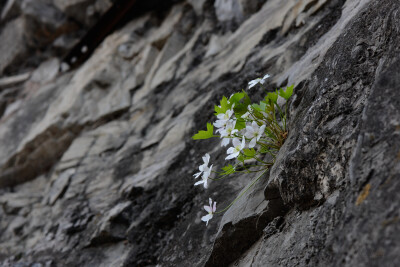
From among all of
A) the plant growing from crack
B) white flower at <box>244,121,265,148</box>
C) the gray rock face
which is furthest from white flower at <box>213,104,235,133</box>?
the gray rock face

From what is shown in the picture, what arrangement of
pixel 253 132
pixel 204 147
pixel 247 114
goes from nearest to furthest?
pixel 253 132, pixel 247 114, pixel 204 147

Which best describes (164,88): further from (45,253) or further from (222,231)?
(222,231)

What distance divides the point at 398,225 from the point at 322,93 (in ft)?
3.29

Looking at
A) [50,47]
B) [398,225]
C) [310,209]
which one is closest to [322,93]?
[310,209]

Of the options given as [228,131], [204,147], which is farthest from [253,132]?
[204,147]

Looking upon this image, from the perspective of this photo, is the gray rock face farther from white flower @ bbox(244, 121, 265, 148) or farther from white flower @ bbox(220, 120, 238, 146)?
white flower @ bbox(220, 120, 238, 146)

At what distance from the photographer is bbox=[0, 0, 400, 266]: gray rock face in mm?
1493

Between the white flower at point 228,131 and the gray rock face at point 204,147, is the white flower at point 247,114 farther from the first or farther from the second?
the gray rock face at point 204,147

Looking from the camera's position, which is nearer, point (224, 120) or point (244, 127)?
point (224, 120)

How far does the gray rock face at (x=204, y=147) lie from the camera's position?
149 centimetres

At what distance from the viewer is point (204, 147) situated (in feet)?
11.1

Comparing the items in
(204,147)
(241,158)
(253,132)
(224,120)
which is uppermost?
(224,120)

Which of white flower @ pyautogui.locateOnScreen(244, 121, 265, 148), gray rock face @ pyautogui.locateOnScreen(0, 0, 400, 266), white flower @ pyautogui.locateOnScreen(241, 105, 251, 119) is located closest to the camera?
gray rock face @ pyautogui.locateOnScreen(0, 0, 400, 266)

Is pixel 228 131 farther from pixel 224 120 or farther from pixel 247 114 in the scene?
pixel 247 114
